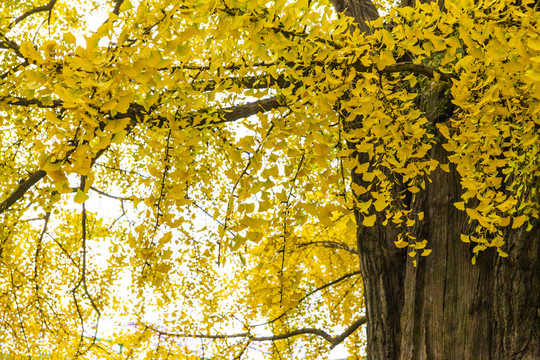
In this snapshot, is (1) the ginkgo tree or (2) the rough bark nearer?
(1) the ginkgo tree

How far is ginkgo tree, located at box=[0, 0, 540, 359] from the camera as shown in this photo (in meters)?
1.44

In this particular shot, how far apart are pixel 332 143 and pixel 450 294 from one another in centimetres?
108

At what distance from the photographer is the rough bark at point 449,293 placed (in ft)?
9.22

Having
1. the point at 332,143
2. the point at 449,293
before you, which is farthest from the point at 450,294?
the point at 332,143

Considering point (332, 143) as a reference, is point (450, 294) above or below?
below

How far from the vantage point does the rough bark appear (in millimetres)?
2811

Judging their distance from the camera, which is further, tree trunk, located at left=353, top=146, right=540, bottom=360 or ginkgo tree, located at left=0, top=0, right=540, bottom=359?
tree trunk, located at left=353, top=146, right=540, bottom=360

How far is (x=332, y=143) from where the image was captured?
10.1 ft

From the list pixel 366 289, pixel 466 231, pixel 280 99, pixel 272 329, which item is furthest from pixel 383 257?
pixel 272 329

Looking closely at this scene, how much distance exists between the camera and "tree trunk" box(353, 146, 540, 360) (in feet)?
9.22

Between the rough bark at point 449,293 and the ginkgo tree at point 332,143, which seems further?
the rough bark at point 449,293

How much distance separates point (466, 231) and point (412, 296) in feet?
1.61

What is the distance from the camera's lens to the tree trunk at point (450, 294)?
9.22 feet

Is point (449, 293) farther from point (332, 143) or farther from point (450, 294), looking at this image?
point (332, 143)
